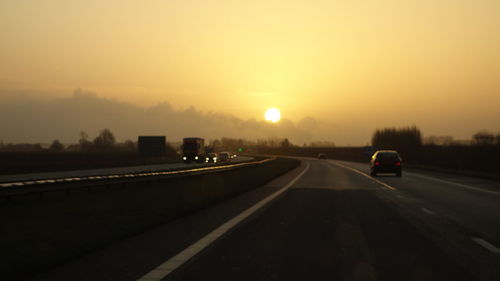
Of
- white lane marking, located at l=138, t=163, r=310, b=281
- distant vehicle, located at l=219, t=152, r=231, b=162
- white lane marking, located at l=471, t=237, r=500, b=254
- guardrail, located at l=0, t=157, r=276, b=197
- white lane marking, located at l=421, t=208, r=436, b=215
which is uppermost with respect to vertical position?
distant vehicle, located at l=219, t=152, r=231, b=162

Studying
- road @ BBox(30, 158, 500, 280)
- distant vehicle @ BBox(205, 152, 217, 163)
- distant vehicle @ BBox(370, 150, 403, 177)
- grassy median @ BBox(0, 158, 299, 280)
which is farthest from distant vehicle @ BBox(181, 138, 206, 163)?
road @ BBox(30, 158, 500, 280)

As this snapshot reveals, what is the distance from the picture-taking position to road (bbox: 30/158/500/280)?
7328 mm

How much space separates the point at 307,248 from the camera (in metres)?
9.39

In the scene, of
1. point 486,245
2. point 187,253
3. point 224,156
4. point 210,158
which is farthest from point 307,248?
point 224,156

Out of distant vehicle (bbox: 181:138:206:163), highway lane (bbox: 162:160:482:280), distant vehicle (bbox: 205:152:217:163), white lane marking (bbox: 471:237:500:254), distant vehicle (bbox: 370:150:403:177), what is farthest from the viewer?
distant vehicle (bbox: 205:152:217:163)

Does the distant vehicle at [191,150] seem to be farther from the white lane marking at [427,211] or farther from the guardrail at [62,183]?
the white lane marking at [427,211]

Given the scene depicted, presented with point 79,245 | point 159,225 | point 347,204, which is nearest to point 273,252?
point 79,245

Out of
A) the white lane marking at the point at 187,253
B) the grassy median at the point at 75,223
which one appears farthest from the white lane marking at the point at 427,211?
the grassy median at the point at 75,223

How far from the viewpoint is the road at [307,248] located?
7.33 meters

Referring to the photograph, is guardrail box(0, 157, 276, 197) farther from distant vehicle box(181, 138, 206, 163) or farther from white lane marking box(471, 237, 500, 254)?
distant vehicle box(181, 138, 206, 163)

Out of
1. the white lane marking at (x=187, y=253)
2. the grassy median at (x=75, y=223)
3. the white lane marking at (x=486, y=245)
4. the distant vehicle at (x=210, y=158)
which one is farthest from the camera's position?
the distant vehicle at (x=210, y=158)

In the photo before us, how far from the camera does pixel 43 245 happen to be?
352 inches

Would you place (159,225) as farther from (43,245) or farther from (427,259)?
(427,259)

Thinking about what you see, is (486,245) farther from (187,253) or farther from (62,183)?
(62,183)
